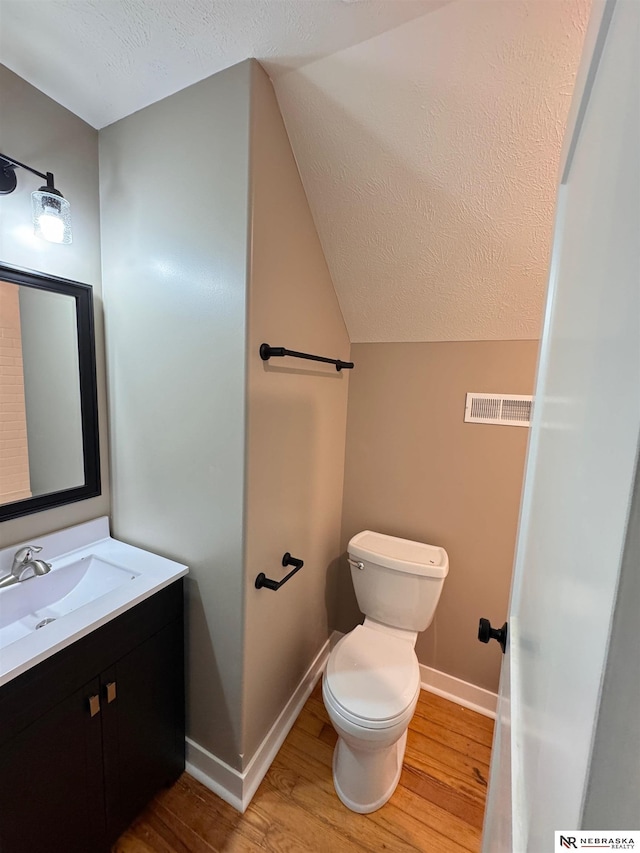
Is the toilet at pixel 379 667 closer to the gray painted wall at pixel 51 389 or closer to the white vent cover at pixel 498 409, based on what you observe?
the white vent cover at pixel 498 409

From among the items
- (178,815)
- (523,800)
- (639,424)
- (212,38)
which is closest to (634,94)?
(639,424)

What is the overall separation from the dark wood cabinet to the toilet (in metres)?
0.60

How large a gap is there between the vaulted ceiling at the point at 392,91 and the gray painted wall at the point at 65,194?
0.06m

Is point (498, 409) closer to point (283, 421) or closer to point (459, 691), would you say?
point (283, 421)

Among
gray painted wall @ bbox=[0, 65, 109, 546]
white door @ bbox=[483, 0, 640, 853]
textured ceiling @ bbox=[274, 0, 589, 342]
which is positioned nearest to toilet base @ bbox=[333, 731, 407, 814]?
white door @ bbox=[483, 0, 640, 853]

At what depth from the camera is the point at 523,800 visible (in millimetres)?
431

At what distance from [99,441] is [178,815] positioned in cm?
138

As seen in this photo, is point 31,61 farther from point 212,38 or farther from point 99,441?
point 99,441

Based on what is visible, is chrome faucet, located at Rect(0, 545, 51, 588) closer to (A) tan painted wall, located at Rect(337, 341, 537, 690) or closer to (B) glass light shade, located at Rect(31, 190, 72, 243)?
(B) glass light shade, located at Rect(31, 190, 72, 243)

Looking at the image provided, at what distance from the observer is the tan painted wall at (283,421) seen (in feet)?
3.65

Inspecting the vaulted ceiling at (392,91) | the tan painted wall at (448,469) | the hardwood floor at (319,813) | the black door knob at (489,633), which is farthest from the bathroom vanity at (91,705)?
the vaulted ceiling at (392,91)

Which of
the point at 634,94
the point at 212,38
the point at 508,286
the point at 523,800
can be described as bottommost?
the point at 523,800

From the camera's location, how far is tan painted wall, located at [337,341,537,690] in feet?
5.28

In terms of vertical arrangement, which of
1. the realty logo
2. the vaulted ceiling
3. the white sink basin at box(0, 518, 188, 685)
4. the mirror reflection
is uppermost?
the vaulted ceiling
